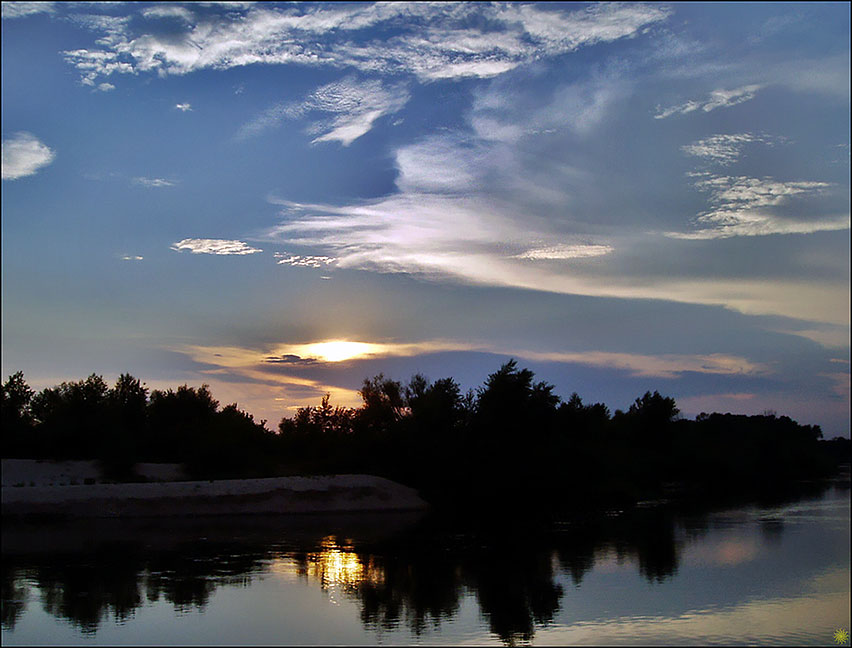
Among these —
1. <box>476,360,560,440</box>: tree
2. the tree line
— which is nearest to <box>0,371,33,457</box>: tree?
the tree line

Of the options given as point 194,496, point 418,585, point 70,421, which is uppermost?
point 70,421

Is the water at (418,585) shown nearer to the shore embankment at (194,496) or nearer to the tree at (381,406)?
the shore embankment at (194,496)

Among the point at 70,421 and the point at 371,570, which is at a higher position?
the point at 70,421

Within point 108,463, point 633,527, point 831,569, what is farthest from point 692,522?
point 108,463

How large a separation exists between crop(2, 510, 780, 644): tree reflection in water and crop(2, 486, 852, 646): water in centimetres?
7

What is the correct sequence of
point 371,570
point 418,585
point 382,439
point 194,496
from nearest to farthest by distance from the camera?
point 418,585 < point 371,570 < point 194,496 < point 382,439

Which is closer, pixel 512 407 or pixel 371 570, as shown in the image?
pixel 371 570

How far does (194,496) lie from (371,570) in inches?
727

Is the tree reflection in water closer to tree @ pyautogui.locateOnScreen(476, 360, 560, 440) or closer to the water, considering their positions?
the water

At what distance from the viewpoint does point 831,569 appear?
22.2 m

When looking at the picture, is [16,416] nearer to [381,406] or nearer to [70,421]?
[70,421]

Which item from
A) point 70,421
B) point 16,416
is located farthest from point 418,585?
point 16,416

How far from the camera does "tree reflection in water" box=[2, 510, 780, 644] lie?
15766 millimetres

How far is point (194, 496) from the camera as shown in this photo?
121 ft
